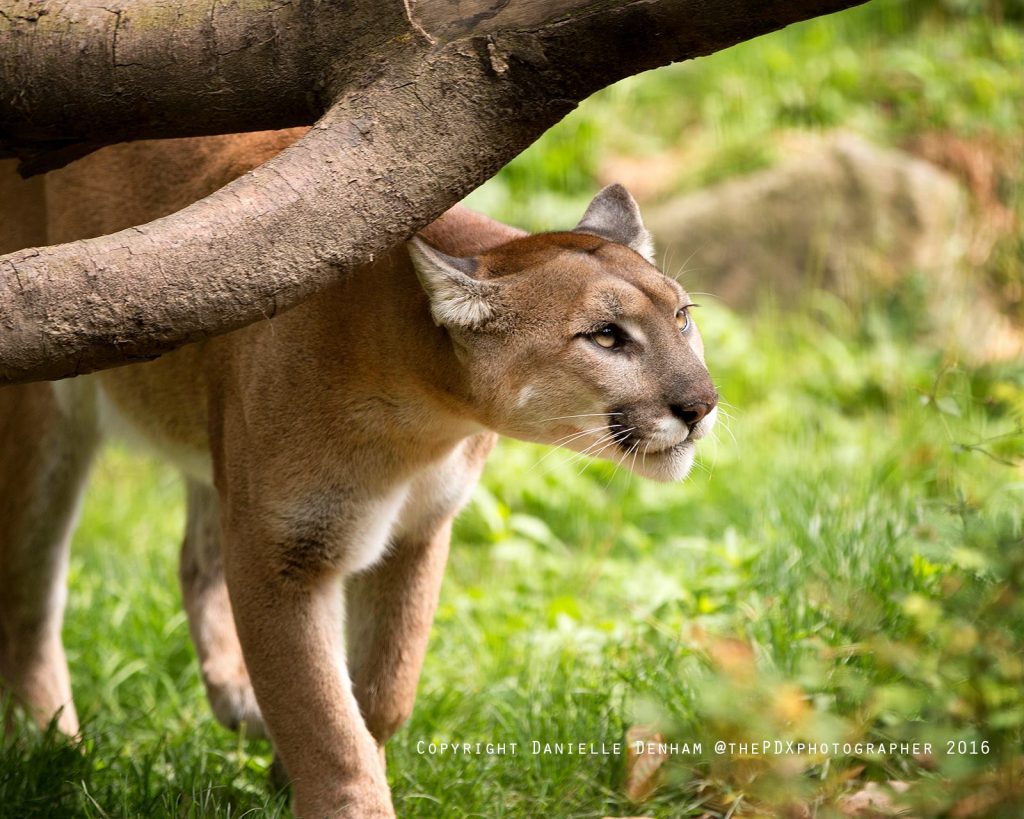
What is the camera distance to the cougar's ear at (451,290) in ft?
12.4

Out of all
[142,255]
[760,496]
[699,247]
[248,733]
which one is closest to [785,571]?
[760,496]

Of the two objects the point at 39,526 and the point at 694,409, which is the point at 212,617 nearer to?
the point at 39,526

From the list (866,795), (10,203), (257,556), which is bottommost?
(866,795)

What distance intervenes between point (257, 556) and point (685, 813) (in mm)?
1491

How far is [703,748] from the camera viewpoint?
13.1ft

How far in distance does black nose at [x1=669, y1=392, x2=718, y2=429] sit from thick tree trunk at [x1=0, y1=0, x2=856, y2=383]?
840 mm

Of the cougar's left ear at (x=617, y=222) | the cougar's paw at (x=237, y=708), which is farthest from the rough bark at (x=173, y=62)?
the cougar's paw at (x=237, y=708)

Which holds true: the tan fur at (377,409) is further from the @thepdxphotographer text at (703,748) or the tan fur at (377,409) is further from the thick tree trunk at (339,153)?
the thick tree trunk at (339,153)

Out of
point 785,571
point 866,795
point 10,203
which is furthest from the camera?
point 785,571

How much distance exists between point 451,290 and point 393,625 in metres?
1.29

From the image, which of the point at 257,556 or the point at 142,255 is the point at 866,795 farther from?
→ the point at 142,255

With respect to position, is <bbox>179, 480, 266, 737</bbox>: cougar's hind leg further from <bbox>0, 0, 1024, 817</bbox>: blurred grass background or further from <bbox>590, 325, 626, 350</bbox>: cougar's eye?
<bbox>590, 325, 626, 350</bbox>: cougar's eye

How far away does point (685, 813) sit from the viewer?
405 cm

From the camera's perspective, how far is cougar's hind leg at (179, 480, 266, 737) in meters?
4.99
